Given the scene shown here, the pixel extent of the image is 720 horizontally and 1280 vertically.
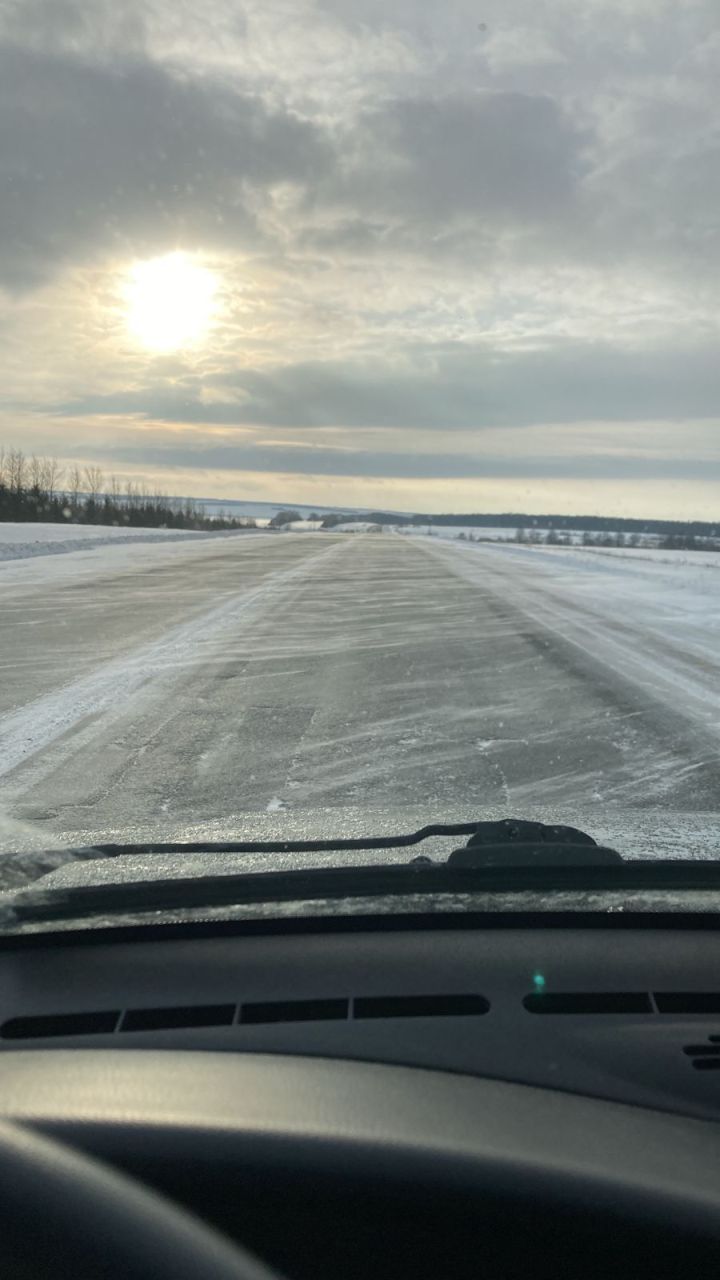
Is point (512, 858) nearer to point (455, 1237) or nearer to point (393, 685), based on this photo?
point (455, 1237)

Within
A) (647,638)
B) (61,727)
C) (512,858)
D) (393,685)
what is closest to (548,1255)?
(512,858)

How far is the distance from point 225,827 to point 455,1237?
275 cm

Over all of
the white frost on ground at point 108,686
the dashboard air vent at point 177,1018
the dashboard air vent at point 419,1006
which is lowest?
the white frost on ground at point 108,686

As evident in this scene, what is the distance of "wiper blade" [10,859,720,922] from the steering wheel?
3.16ft

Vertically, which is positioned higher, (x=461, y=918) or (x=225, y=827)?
(x=461, y=918)

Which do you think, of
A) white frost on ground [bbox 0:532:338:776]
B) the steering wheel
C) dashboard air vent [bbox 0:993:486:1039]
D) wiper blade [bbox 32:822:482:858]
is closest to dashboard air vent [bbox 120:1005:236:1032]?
dashboard air vent [bbox 0:993:486:1039]

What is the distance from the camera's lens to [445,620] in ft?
45.0

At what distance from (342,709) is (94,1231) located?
20.1ft

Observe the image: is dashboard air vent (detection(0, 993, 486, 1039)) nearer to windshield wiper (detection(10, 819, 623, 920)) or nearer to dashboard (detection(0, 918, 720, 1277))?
dashboard (detection(0, 918, 720, 1277))

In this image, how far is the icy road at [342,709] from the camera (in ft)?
17.4

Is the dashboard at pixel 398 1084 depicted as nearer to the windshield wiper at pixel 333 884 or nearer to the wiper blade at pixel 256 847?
the windshield wiper at pixel 333 884

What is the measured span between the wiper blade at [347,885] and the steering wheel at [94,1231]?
96 centimetres

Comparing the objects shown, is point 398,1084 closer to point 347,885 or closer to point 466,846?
point 347,885

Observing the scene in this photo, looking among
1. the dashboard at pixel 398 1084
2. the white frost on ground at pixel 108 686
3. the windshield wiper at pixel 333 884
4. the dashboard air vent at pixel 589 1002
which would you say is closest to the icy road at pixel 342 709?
the white frost on ground at pixel 108 686
